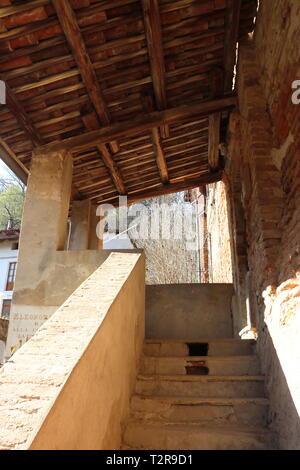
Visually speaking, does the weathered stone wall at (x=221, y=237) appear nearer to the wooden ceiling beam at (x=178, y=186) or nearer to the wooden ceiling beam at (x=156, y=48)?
the wooden ceiling beam at (x=178, y=186)

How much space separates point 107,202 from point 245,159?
3878 mm

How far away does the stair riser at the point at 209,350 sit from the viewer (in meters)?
4.29

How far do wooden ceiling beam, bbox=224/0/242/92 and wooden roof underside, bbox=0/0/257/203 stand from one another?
0.04 ft

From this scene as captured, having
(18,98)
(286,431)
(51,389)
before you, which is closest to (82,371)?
(51,389)

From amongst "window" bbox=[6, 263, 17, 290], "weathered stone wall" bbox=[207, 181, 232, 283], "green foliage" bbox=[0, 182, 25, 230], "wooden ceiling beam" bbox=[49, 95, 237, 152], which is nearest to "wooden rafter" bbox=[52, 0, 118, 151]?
"wooden ceiling beam" bbox=[49, 95, 237, 152]

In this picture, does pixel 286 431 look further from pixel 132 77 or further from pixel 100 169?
pixel 100 169

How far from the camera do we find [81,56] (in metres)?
4.57

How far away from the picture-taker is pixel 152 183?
7953 millimetres

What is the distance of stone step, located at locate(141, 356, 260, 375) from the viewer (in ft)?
12.4

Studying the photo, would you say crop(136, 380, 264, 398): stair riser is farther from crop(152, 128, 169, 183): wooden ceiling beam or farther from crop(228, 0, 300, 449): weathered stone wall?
crop(152, 128, 169, 183): wooden ceiling beam

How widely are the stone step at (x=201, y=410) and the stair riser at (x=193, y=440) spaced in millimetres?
231

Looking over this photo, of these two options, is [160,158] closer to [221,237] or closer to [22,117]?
[22,117]

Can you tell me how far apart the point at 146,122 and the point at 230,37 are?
5.08ft

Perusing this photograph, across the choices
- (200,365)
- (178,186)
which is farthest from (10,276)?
(200,365)
